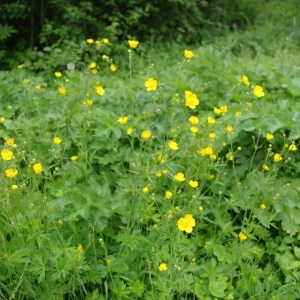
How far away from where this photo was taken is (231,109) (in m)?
2.69

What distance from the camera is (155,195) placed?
2.13 meters

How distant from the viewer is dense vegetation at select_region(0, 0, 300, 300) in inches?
70.9

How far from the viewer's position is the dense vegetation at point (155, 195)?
5.91 feet

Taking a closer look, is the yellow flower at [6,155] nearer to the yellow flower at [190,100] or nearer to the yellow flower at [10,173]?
the yellow flower at [10,173]

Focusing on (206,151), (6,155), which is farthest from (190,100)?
(6,155)

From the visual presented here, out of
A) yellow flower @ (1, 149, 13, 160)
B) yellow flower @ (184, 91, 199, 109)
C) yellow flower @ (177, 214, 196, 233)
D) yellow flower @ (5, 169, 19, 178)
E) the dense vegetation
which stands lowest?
the dense vegetation

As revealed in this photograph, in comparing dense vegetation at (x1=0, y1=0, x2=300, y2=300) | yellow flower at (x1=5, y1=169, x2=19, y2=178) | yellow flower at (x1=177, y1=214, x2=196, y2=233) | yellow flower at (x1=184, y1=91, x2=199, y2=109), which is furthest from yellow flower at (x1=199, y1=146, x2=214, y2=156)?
yellow flower at (x1=5, y1=169, x2=19, y2=178)

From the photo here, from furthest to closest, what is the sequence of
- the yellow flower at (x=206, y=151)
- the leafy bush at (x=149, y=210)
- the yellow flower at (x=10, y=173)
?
the yellow flower at (x=206, y=151), the leafy bush at (x=149, y=210), the yellow flower at (x=10, y=173)

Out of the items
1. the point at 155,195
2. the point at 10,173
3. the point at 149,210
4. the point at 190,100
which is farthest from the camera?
the point at 155,195

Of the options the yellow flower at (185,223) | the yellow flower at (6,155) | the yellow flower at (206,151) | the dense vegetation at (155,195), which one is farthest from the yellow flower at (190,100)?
the yellow flower at (6,155)

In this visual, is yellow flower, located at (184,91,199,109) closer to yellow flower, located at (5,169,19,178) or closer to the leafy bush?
the leafy bush

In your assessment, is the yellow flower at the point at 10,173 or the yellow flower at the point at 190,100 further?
the yellow flower at the point at 190,100

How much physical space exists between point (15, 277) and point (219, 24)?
4.99 m

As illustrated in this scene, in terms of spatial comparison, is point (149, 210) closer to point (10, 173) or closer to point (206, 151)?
point (206, 151)
